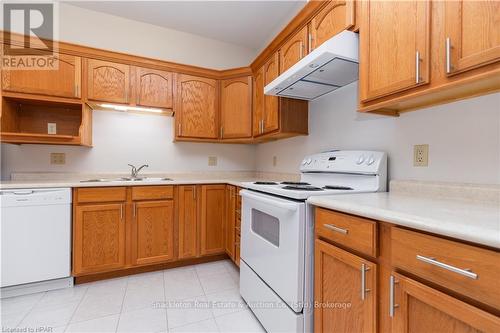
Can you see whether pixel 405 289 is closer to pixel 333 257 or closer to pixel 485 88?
pixel 333 257

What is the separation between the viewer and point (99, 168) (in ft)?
8.38

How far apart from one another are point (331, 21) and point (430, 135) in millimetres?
882

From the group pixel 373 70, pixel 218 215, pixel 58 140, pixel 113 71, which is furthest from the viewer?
pixel 218 215

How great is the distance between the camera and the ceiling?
2.47 metres

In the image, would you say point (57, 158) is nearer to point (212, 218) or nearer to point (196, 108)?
point (196, 108)

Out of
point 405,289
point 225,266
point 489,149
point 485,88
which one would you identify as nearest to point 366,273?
point 405,289

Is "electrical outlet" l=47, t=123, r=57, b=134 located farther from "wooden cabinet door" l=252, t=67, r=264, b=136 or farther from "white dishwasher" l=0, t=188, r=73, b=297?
"wooden cabinet door" l=252, t=67, r=264, b=136

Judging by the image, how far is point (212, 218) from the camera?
250cm

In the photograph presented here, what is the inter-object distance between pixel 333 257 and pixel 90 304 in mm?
1780

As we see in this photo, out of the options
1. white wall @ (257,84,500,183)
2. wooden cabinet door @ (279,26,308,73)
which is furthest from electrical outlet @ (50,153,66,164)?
white wall @ (257,84,500,183)

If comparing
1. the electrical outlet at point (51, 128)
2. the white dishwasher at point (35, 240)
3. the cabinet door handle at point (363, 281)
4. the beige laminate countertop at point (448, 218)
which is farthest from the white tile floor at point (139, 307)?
the electrical outlet at point (51, 128)

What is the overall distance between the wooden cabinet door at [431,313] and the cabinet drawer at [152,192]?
6.44 feet

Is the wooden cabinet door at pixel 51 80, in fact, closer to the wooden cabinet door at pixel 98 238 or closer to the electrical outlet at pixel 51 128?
the electrical outlet at pixel 51 128

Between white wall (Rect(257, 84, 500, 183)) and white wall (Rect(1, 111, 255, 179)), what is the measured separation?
154 cm
